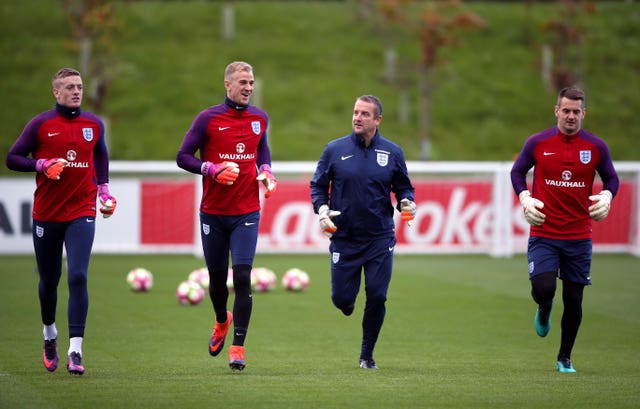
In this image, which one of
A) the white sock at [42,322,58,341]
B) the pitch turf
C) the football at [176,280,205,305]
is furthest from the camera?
the football at [176,280,205,305]

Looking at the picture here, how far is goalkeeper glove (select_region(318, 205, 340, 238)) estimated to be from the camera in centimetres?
958

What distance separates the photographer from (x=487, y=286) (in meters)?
17.6

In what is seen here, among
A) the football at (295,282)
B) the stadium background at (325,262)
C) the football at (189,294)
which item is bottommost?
the football at (295,282)

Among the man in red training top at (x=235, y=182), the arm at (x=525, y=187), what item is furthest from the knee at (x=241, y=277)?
the arm at (x=525, y=187)

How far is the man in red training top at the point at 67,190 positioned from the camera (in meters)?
9.22

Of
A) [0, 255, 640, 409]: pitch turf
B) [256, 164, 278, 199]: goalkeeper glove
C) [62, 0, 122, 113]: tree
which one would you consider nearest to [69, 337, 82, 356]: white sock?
[0, 255, 640, 409]: pitch turf

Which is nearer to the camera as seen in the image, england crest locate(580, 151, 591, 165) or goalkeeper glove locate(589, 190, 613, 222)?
goalkeeper glove locate(589, 190, 613, 222)

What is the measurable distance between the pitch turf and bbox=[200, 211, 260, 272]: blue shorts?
96 centimetres

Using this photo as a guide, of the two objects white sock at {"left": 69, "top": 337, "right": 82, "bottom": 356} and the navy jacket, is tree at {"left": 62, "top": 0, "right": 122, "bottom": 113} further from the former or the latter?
white sock at {"left": 69, "top": 337, "right": 82, "bottom": 356}

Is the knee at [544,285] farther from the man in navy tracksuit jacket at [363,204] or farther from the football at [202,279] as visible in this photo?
the football at [202,279]

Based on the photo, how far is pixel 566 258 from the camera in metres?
9.88

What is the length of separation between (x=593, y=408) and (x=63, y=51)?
3350 cm

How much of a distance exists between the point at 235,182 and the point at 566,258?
2986 mm

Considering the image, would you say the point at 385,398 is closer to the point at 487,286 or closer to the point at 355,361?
the point at 355,361
